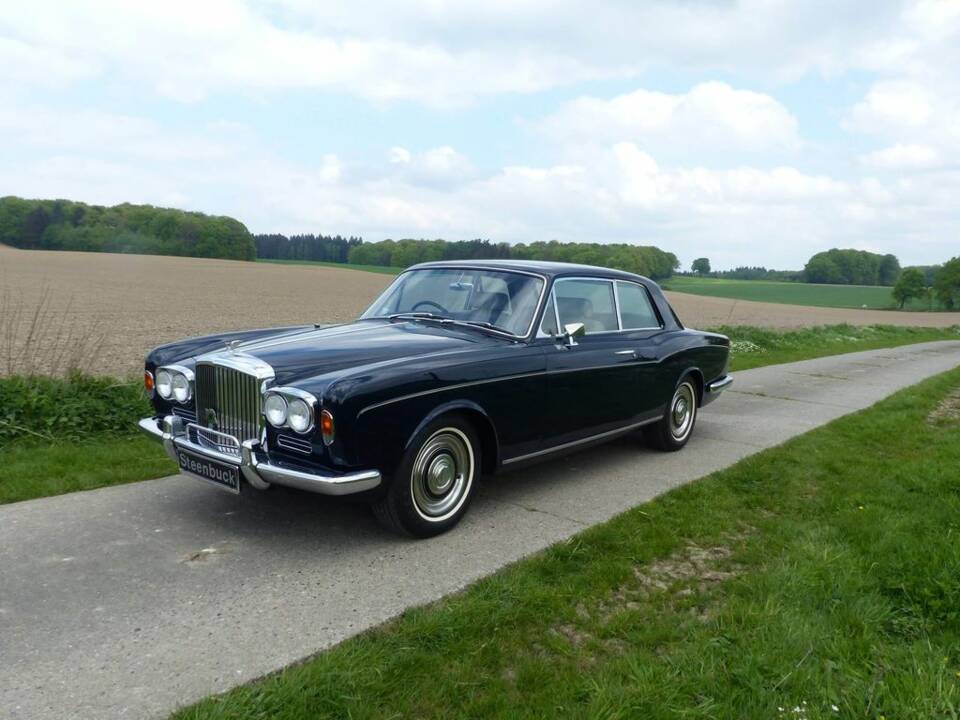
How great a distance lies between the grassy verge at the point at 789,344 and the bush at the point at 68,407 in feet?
34.4

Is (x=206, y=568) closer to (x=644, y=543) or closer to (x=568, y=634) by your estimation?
(x=568, y=634)

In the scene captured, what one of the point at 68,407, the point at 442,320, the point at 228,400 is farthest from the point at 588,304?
the point at 68,407

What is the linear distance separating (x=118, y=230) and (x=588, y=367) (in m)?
73.0

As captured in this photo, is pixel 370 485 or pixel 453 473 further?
pixel 453 473

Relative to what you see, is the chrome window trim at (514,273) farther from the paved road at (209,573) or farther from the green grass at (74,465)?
the green grass at (74,465)

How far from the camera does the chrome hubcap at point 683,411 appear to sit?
6.37m

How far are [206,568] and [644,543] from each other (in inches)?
90.9

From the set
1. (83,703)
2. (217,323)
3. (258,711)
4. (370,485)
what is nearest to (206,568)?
(370,485)

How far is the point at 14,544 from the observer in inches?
148

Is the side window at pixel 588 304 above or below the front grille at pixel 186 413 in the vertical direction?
above

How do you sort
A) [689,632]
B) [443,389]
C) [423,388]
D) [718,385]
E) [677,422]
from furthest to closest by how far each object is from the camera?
[718,385] → [677,422] → [443,389] → [423,388] → [689,632]

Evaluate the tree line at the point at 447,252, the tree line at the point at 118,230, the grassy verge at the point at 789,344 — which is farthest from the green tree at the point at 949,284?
the tree line at the point at 118,230

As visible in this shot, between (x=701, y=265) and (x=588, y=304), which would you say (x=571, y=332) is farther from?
(x=701, y=265)

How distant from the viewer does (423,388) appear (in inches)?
149
